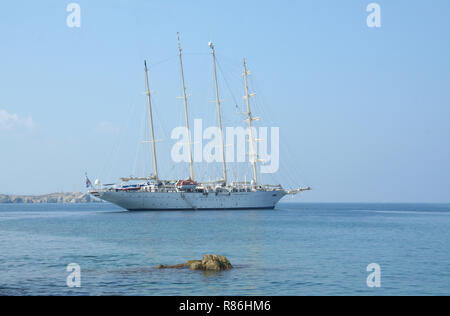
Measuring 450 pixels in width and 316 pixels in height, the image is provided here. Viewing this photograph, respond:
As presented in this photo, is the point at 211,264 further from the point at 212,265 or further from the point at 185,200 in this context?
the point at 185,200

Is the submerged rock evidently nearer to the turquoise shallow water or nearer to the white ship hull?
the turquoise shallow water

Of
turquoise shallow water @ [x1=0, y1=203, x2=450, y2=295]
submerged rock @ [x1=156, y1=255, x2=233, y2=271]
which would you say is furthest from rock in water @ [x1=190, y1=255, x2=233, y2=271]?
turquoise shallow water @ [x1=0, y1=203, x2=450, y2=295]

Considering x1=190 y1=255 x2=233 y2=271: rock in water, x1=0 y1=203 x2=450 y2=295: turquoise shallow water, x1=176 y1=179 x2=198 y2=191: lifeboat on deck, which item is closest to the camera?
x1=0 y1=203 x2=450 y2=295: turquoise shallow water

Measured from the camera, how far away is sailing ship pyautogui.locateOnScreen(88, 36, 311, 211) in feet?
311

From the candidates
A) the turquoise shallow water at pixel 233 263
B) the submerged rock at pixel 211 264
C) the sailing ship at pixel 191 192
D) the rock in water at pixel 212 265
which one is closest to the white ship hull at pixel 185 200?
the sailing ship at pixel 191 192

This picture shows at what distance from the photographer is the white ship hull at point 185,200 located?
94.5 meters

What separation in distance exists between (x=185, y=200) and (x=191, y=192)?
6.78ft

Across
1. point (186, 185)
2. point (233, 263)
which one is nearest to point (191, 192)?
point (186, 185)

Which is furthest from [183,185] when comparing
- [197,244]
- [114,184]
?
[197,244]

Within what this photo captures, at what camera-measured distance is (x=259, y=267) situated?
1080 inches
